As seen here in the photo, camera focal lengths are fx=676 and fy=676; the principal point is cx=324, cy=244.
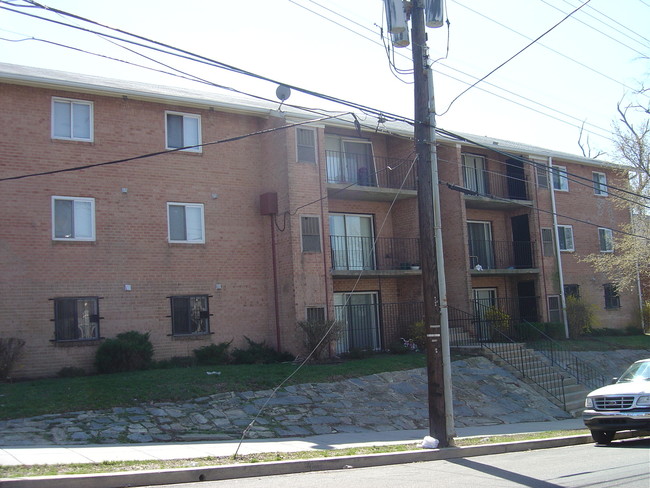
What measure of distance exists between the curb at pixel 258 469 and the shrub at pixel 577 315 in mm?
14642

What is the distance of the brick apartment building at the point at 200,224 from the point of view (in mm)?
17547

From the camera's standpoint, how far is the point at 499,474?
9.56m

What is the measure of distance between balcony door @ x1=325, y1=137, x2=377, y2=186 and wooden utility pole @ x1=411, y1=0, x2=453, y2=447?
969 cm

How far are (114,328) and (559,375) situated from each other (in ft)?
42.9

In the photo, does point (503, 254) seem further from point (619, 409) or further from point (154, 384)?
point (154, 384)

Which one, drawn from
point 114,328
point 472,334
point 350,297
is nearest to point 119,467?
point 114,328

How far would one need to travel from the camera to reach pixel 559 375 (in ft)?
67.1

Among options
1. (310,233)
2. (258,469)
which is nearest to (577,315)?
(310,233)

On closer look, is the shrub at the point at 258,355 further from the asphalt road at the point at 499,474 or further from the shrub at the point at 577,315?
the shrub at the point at 577,315

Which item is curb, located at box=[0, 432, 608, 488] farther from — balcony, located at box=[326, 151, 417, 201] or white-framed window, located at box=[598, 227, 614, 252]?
white-framed window, located at box=[598, 227, 614, 252]

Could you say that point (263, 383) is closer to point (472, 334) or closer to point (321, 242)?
point (321, 242)

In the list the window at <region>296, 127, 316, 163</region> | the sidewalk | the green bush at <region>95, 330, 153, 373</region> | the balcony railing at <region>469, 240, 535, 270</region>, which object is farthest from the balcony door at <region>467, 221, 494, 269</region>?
the green bush at <region>95, 330, 153, 373</region>

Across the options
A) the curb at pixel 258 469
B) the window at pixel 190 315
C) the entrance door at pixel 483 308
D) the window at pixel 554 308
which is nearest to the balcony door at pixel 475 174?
the entrance door at pixel 483 308

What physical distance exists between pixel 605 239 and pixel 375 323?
1408cm
